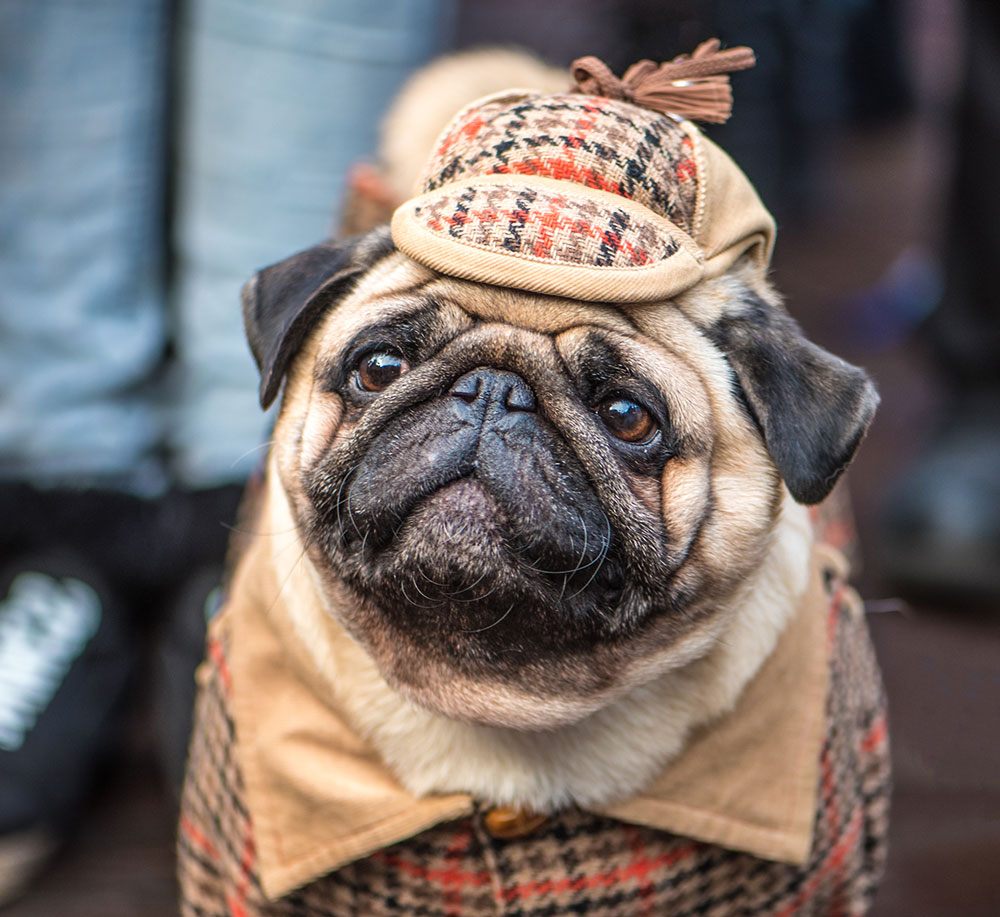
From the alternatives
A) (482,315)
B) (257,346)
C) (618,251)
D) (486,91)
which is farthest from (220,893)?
(486,91)

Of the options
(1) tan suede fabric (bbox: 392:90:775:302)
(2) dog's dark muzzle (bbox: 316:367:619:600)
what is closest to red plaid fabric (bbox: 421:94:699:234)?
(1) tan suede fabric (bbox: 392:90:775:302)

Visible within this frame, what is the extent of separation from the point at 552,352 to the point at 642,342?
0.10 metres

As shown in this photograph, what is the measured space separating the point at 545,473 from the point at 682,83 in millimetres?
478

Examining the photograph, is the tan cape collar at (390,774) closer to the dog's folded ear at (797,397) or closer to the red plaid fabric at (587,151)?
the dog's folded ear at (797,397)

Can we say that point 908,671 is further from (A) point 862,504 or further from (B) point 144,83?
(B) point 144,83

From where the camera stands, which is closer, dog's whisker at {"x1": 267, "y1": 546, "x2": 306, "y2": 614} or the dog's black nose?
the dog's black nose

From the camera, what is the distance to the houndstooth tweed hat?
3.44 ft

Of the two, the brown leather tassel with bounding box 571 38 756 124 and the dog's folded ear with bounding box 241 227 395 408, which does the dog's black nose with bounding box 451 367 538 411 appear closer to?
the dog's folded ear with bounding box 241 227 395 408

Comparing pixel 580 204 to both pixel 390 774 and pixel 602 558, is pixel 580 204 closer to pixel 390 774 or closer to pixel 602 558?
pixel 602 558

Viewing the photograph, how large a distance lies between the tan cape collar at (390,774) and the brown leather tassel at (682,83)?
1.91 ft

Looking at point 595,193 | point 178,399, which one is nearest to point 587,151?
point 595,193

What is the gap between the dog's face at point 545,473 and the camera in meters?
1.07

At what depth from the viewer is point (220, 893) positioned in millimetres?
1361

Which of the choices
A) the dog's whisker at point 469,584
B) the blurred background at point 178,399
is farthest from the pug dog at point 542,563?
the blurred background at point 178,399
